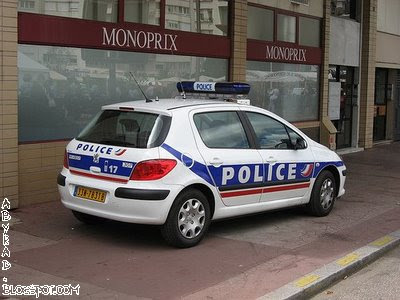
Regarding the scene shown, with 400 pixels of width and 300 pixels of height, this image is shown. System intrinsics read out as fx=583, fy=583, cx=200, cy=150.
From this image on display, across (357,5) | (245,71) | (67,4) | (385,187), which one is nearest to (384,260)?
(385,187)

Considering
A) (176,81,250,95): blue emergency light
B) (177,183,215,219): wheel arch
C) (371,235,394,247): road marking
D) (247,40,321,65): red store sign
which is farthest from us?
(247,40,321,65): red store sign

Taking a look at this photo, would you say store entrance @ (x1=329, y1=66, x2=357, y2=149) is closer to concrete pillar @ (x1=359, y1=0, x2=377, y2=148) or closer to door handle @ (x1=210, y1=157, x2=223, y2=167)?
concrete pillar @ (x1=359, y1=0, x2=377, y2=148)

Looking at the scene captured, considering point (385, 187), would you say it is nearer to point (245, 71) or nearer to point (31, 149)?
point (245, 71)

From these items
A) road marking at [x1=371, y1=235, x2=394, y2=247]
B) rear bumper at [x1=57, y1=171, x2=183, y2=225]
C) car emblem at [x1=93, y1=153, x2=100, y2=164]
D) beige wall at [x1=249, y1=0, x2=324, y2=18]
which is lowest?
road marking at [x1=371, y1=235, x2=394, y2=247]

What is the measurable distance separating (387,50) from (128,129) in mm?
13786

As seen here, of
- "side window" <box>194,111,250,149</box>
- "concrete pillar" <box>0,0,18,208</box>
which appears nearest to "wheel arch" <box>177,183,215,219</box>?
"side window" <box>194,111,250,149</box>

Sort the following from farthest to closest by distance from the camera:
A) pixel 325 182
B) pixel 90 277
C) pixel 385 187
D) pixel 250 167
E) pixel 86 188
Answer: pixel 385 187, pixel 325 182, pixel 250 167, pixel 86 188, pixel 90 277

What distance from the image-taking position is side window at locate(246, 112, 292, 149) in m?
7.01

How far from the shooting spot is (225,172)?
6379 mm

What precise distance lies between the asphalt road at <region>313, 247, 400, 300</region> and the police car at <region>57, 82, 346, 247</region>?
1.55m

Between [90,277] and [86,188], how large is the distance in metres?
1.22

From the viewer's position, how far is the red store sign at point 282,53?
1215cm

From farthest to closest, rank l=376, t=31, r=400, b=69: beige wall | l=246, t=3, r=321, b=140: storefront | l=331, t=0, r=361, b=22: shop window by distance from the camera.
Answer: l=376, t=31, r=400, b=69: beige wall
l=331, t=0, r=361, b=22: shop window
l=246, t=3, r=321, b=140: storefront

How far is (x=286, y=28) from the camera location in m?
13.5
